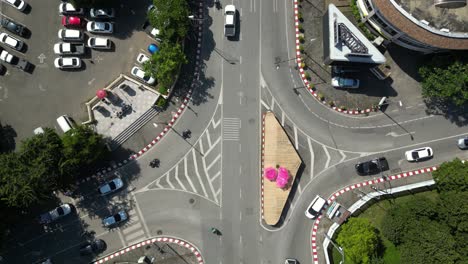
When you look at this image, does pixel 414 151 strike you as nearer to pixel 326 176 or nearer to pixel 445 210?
pixel 445 210

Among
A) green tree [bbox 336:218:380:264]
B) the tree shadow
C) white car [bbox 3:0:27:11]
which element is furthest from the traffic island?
white car [bbox 3:0:27:11]

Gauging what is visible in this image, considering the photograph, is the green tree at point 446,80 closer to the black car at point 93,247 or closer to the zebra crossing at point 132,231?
the zebra crossing at point 132,231

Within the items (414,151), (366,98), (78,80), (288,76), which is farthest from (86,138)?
(414,151)

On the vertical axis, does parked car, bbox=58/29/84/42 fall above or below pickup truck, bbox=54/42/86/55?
above

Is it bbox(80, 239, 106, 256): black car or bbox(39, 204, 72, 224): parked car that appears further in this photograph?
bbox(39, 204, 72, 224): parked car

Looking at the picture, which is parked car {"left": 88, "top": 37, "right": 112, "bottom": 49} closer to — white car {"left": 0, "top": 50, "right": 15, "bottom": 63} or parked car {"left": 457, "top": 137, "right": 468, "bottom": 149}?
white car {"left": 0, "top": 50, "right": 15, "bottom": 63}

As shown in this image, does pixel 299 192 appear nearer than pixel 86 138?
No

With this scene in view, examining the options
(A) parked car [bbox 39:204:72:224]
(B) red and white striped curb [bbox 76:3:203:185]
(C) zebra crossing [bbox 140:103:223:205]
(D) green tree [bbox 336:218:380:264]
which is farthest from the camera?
(C) zebra crossing [bbox 140:103:223:205]

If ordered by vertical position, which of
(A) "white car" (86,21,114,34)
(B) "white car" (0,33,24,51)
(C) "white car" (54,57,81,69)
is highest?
(A) "white car" (86,21,114,34)
